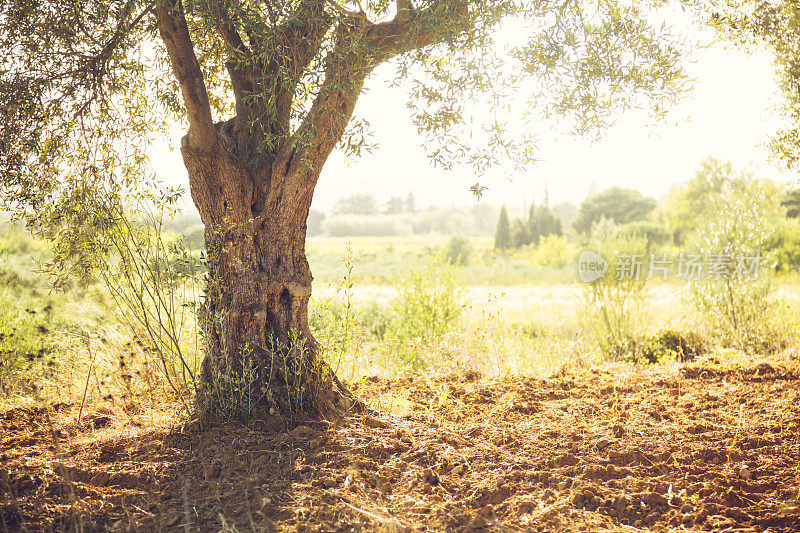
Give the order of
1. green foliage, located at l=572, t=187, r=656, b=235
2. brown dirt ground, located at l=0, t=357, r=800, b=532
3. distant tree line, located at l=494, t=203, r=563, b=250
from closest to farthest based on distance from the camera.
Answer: brown dirt ground, located at l=0, t=357, r=800, b=532 < distant tree line, located at l=494, t=203, r=563, b=250 < green foliage, located at l=572, t=187, r=656, b=235

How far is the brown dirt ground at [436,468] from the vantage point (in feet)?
9.98

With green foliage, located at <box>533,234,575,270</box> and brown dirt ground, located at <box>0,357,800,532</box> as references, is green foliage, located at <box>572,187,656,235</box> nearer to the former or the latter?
green foliage, located at <box>533,234,575,270</box>

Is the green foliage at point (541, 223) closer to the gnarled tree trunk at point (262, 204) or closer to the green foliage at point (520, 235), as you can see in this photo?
the green foliage at point (520, 235)

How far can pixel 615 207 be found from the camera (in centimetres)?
4900

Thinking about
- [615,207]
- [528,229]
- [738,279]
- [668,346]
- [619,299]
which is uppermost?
[615,207]

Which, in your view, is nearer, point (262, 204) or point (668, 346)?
point (262, 204)

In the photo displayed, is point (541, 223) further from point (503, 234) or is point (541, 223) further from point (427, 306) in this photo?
point (427, 306)

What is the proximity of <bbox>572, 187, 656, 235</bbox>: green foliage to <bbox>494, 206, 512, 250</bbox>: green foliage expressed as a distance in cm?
1002

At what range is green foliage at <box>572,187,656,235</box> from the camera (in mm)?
48969

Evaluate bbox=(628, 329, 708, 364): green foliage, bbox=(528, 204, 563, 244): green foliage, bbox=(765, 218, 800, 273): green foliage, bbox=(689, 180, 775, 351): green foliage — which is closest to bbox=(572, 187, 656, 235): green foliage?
bbox=(528, 204, 563, 244): green foliage

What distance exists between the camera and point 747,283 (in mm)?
8734

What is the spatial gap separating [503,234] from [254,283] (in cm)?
3874

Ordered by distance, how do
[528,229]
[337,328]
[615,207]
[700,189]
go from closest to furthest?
[337,328], [700,189], [528,229], [615,207]

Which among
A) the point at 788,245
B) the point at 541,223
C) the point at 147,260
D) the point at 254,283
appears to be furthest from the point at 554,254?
the point at 147,260
